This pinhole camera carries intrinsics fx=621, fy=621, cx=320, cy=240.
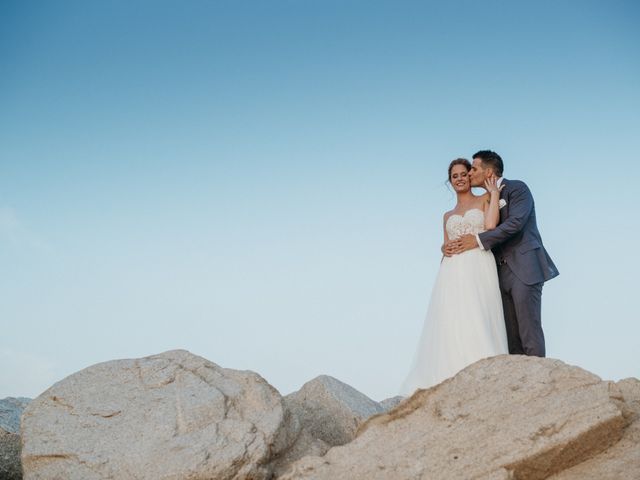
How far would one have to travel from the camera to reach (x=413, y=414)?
17.2 ft

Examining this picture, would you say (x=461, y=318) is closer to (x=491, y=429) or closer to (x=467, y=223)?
(x=467, y=223)

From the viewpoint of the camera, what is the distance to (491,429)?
4.71 meters

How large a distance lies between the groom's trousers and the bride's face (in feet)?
3.90

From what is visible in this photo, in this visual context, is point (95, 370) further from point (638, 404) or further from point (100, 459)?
point (638, 404)

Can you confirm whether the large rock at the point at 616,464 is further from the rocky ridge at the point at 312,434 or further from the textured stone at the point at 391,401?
the textured stone at the point at 391,401

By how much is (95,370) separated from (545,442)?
4248mm

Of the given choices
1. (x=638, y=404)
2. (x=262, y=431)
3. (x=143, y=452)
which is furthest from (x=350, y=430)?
(x=638, y=404)

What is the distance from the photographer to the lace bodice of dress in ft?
26.5

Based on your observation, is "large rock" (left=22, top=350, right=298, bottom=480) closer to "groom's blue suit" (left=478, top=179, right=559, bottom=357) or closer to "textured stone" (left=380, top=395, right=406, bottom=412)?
"textured stone" (left=380, top=395, right=406, bottom=412)

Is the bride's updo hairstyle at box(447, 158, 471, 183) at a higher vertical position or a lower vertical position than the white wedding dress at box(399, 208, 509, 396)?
higher

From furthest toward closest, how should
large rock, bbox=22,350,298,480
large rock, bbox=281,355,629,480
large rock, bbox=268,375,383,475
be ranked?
large rock, bbox=268,375,383,475 → large rock, bbox=22,350,298,480 → large rock, bbox=281,355,629,480

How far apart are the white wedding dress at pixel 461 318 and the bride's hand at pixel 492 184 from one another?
1.16 feet

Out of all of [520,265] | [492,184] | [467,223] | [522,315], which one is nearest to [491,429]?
[522,315]

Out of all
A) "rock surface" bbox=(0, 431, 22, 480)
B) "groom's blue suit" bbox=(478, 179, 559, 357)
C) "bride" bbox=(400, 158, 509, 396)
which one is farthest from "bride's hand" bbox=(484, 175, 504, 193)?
"rock surface" bbox=(0, 431, 22, 480)
